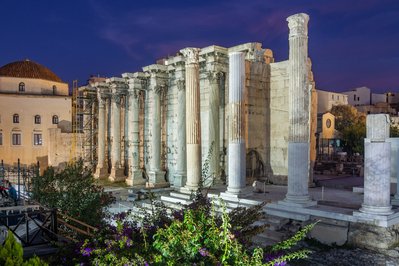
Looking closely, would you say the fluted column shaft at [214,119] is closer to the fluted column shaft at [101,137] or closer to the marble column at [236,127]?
the marble column at [236,127]

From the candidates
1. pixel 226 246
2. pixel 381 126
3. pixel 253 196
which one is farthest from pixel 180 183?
pixel 226 246

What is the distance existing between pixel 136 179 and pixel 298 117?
14.1 m

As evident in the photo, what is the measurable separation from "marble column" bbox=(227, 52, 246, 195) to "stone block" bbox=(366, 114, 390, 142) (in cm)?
509

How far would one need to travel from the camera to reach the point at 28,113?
37781mm

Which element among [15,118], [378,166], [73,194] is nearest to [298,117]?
[378,166]

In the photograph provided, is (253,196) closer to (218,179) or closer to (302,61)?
(218,179)

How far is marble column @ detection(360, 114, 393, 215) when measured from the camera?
9445mm

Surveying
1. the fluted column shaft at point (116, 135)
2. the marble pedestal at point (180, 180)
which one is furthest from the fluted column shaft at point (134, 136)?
the marble pedestal at point (180, 180)

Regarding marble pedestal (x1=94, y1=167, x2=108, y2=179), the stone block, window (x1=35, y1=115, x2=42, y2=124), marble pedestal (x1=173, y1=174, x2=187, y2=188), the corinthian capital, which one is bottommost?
marble pedestal (x1=94, y1=167, x2=108, y2=179)

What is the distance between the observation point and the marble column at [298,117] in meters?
11.1

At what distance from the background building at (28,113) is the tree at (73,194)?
86.9 feet

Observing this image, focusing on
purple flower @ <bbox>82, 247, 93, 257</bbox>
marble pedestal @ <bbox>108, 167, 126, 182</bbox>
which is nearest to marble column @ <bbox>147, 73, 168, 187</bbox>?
marble pedestal @ <bbox>108, 167, 126, 182</bbox>

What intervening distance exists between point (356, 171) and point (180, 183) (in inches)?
455

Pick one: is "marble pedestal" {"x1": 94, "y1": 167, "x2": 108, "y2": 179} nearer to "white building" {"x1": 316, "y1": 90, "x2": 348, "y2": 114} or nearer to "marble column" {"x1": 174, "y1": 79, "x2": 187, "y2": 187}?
"marble column" {"x1": 174, "y1": 79, "x2": 187, "y2": 187}
